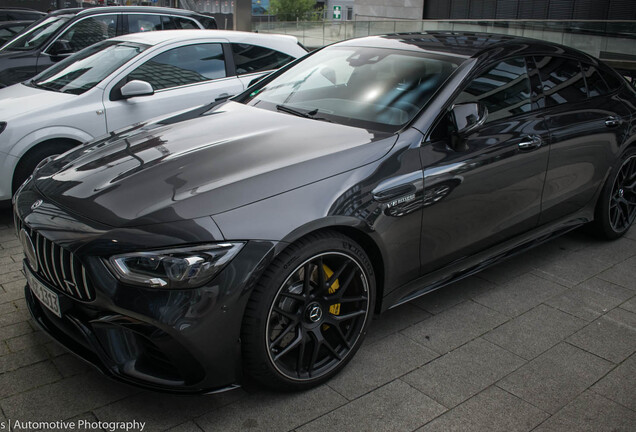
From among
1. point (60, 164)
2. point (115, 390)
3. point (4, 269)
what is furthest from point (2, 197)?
point (115, 390)

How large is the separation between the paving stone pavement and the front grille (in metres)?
0.55

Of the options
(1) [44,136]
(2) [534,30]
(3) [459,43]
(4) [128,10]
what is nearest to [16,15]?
(4) [128,10]

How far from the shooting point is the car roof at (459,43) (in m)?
3.75

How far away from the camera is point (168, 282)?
7.88 ft

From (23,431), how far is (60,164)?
138 centimetres

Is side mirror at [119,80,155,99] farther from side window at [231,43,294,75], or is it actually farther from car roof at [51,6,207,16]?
car roof at [51,6,207,16]

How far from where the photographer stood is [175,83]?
19.6 feet

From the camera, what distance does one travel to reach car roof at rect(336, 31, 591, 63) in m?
3.75

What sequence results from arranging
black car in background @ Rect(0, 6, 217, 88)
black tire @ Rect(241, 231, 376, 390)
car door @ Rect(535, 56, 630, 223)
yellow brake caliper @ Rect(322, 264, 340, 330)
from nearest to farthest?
black tire @ Rect(241, 231, 376, 390) < yellow brake caliper @ Rect(322, 264, 340, 330) < car door @ Rect(535, 56, 630, 223) < black car in background @ Rect(0, 6, 217, 88)

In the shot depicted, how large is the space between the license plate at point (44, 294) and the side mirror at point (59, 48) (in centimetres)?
591

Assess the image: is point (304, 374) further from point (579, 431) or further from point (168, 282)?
point (579, 431)

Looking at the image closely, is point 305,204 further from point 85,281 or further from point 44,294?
point 44,294

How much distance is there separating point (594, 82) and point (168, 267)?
361cm

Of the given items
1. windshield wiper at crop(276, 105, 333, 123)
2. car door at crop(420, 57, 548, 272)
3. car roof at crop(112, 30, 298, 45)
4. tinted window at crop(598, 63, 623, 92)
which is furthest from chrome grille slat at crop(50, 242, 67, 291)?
tinted window at crop(598, 63, 623, 92)
